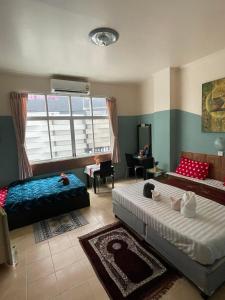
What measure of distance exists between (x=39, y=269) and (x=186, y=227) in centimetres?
178

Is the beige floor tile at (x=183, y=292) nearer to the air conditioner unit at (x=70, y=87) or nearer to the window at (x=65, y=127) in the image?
the window at (x=65, y=127)

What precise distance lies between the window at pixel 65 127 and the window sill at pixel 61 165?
0.15 metres

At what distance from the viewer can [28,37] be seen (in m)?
2.26

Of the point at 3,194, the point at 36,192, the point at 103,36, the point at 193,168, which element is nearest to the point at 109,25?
the point at 103,36

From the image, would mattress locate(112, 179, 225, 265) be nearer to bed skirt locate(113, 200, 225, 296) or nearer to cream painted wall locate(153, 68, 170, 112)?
bed skirt locate(113, 200, 225, 296)

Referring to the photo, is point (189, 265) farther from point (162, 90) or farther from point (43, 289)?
point (162, 90)

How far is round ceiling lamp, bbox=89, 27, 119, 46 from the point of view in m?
2.17

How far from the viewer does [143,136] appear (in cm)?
511

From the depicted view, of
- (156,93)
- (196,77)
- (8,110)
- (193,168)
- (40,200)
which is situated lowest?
(40,200)

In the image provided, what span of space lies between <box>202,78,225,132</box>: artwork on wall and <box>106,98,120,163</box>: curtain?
2296mm

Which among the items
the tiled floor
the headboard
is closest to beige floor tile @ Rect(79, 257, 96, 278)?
the tiled floor

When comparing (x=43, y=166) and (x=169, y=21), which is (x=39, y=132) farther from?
(x=169, y=21)

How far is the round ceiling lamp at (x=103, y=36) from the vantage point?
2.17 metres

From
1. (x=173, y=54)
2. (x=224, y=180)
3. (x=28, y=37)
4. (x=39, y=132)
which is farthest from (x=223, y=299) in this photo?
(x=39, y=132)
